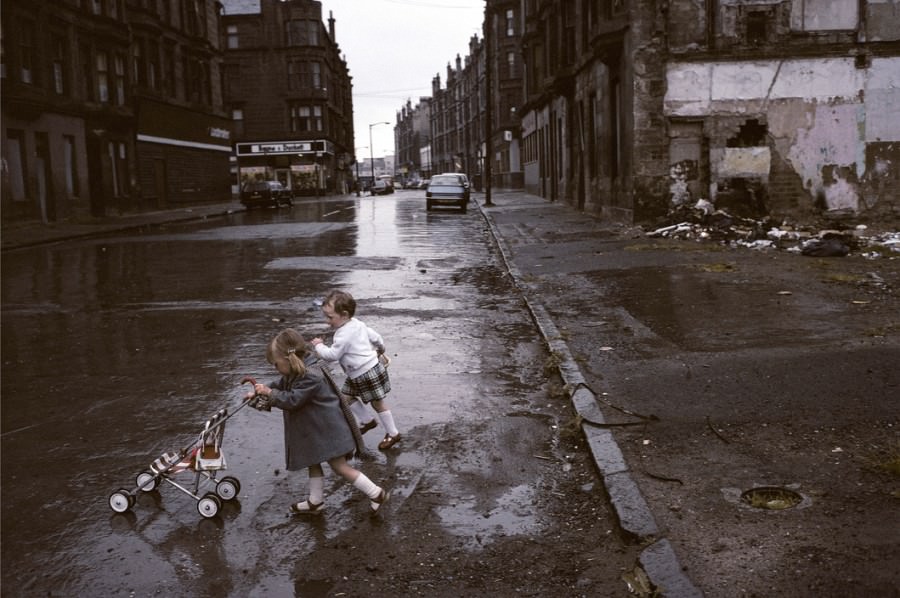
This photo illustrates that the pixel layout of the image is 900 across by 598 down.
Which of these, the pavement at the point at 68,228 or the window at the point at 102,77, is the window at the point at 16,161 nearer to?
the pavement at the point at 68,228

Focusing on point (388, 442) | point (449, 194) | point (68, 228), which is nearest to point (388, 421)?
point (388, 442)

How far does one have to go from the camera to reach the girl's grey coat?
460cm

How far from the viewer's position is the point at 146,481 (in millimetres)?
4805

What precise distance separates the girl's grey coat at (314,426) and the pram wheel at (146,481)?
31.0 inches

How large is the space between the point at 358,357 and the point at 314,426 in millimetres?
1042

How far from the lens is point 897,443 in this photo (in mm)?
5215

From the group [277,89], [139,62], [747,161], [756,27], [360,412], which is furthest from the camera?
[277,89]

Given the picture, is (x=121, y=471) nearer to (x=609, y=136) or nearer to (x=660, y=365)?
(x=660, y=365)

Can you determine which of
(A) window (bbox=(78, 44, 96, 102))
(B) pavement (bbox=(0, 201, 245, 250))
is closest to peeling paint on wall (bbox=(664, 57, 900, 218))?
(B) pavement (bbox=(0, 201, 245, 250))

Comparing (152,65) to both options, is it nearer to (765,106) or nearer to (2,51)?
(2,51)

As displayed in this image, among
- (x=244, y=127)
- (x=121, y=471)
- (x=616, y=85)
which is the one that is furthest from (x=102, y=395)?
(x=244, y=127)

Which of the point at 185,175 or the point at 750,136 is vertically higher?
the point at 185,175

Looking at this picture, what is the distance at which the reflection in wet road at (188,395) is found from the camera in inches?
168

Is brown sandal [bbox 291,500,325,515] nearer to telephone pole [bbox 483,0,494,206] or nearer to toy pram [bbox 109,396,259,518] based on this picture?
toy pram [bbox 109,396,259,518]
